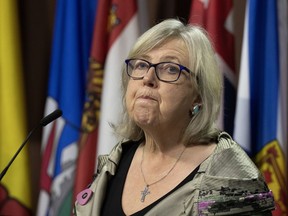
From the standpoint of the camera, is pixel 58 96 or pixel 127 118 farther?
pixel 58 96

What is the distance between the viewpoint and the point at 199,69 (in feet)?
4.63

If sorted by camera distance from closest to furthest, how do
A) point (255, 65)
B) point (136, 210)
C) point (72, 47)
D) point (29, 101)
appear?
point (136, 210) → point (255, 65) → point (72, 47) → point (29, 101)

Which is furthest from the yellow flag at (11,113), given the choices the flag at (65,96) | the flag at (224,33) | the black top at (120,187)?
the black top at (120,187)

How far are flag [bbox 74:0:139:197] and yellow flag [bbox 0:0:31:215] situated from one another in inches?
11.6

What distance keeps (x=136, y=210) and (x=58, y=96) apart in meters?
1.37

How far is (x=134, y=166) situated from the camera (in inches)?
60.9

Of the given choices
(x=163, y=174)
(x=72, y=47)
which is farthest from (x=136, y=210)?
(x=72, y=47)

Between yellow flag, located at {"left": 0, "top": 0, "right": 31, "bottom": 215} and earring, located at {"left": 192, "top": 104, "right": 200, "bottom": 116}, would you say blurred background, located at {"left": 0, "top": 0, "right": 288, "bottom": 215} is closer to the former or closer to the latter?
yellow flag, located at {"left": 0, "top": 0, "right": 31, "bottom": 215}

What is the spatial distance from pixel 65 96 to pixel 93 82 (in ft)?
0.50

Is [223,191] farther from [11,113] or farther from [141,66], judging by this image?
[11,113]

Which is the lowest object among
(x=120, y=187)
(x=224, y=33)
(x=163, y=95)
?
(x=120, y=187)

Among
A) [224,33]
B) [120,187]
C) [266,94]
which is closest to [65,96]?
[224,33]

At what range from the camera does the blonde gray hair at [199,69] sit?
1422mm

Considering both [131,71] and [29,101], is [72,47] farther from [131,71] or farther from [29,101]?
[131,71]
